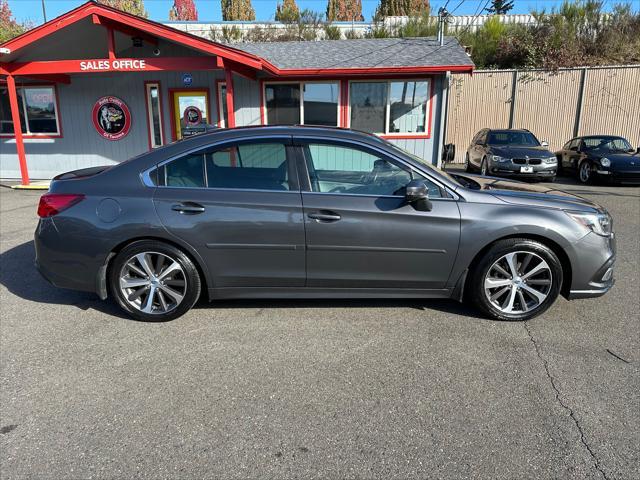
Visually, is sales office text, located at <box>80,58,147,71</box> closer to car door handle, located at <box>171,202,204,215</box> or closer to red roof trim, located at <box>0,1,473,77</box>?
red roof trim, located at <box>0,1,473,77</box>

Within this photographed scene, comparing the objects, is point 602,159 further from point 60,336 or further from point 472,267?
point 60,336

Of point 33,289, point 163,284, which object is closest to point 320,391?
point 163,284

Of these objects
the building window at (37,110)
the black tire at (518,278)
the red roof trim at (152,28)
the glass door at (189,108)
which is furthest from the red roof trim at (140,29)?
the black tire at (518,278)

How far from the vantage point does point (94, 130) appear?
13094 mm

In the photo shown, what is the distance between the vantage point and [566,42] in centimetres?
2016

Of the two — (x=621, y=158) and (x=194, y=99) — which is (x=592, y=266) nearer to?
(x=621, y=158)

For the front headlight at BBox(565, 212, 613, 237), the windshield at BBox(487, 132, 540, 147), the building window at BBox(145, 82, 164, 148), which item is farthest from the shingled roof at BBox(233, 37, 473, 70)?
the front headlight at BBox(565, 212, 613, 237)

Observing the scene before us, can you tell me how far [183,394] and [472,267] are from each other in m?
2.47

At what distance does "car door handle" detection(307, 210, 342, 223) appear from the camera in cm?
371

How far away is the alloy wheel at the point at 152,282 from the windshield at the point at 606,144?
13135 millimetres

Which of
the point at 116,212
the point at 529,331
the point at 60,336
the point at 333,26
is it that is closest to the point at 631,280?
the point at 529,331

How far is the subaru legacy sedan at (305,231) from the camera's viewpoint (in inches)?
148

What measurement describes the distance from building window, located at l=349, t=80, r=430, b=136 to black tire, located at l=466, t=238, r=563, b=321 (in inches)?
367

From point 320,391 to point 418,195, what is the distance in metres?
1.67
